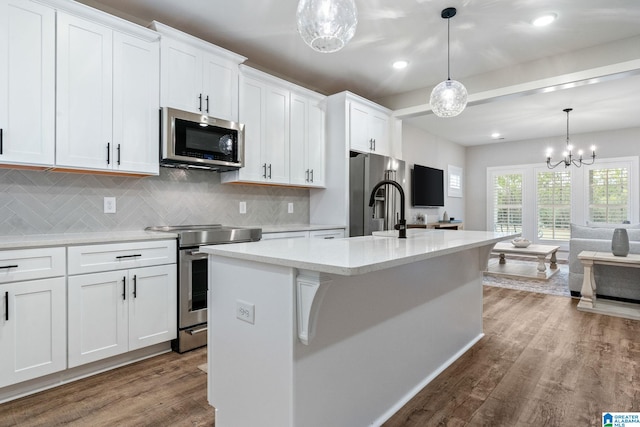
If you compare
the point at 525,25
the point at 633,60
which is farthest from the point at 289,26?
the point at 633,60

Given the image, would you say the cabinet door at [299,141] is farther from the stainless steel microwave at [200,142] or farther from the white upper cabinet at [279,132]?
the stainless steel microwave at [200,142]

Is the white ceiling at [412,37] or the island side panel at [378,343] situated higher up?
the white ceiling at [412,37]

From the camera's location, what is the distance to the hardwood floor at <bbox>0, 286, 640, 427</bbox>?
179cm

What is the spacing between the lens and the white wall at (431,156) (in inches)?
253

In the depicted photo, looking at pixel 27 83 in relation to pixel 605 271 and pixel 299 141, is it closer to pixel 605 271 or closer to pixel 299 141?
pixel 299 141

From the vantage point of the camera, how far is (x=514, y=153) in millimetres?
8062

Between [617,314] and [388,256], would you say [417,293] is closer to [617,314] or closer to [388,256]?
[388,256]

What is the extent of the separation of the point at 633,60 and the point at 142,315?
466 centimetres

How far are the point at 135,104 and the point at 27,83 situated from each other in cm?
63

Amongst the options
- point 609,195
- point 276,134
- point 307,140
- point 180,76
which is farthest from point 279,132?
point 609,195

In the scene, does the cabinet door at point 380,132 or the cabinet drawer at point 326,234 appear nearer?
the cabinet drawer at point 326,234

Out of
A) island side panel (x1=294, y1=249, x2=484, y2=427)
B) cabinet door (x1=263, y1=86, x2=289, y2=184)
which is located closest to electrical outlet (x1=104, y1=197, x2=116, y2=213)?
cabinet door (x1=263, y1=86, x2=289, y2=184)

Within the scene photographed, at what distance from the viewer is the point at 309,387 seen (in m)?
1.37

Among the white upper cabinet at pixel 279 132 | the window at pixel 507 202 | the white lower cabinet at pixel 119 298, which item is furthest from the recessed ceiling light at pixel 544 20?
the window at pixel 507 202
